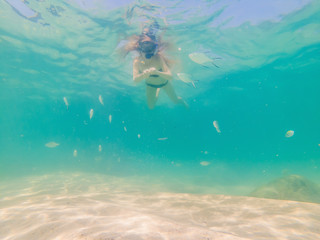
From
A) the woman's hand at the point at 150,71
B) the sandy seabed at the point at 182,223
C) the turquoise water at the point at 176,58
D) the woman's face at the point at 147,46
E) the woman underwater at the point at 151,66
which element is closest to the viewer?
the sandy seabed at the point at 182,223

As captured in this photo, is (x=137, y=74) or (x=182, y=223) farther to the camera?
(x=137, y=74)

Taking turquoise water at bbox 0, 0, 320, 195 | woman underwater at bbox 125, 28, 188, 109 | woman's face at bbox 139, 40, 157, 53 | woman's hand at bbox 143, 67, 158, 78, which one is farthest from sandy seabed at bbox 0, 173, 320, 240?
turquoise water at bbox 0, 0, 320, 195

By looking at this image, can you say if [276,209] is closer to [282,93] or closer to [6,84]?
[282,93]

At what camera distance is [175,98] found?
32.4ft

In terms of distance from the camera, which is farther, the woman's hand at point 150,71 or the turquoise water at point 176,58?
the turquoise water at point 176,58

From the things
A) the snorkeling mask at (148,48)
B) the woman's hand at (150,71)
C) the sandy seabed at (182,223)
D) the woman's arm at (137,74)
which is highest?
the snorkeling mask at (148,48)

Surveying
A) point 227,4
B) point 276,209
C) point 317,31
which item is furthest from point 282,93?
point 276,209

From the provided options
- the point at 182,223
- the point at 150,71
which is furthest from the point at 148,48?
the point at 182,223

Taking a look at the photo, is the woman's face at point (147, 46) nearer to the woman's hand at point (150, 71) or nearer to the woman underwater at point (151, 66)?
the woman underwater at point (151, 66)

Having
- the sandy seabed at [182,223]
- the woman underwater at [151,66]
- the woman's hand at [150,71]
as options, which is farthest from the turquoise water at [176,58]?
the sandy seabed at [182,223]

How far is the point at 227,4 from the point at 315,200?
13.1m

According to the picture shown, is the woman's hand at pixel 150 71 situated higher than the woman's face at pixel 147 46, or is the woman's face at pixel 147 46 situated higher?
the woman's face at pixel 147 46

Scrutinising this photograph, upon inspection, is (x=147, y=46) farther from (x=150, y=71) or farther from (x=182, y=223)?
(x=182, y=223)

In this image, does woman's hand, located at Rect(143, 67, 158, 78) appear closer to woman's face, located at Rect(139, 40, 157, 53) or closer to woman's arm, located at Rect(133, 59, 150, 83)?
woman's arm, located at Rect(133, 59, 150, 83)
